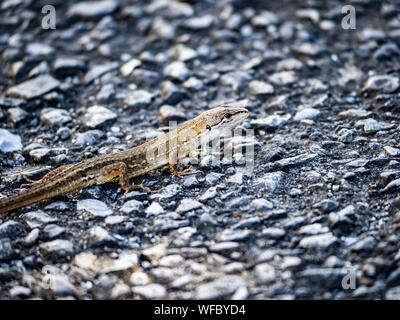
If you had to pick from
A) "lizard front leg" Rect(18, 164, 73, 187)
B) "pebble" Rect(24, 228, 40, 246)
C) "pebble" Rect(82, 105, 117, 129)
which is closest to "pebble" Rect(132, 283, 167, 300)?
"pebble" Rect(24, 228, 40, 246)

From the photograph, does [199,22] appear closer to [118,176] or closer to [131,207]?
[118,176]

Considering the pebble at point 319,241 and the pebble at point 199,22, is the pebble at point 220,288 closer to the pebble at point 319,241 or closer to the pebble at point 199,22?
the pebble at point 319,241

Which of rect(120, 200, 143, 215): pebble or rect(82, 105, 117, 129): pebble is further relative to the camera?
rect(82, 105, 117, 129): pebble

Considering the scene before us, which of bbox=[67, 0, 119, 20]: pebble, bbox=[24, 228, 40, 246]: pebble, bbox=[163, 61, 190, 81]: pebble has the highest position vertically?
bbox=[67, 0, 119, 20]: pebble

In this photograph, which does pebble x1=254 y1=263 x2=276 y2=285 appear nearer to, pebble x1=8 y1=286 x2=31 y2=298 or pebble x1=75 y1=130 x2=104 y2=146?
pebble x1=8 y1=286 x2=31 y2=298

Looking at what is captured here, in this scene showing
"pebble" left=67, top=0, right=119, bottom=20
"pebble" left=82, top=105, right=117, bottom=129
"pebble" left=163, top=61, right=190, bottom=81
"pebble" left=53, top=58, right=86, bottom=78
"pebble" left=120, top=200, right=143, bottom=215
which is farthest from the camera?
"pebble" left=67, top=0, right=119, bottom=20

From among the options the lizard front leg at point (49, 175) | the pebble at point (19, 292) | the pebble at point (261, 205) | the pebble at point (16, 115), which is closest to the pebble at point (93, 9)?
the pebble at point (16, 115)
